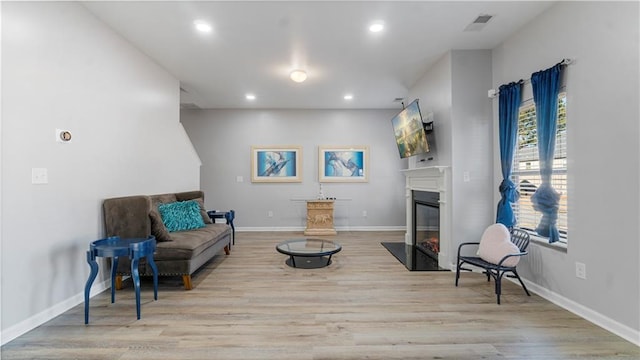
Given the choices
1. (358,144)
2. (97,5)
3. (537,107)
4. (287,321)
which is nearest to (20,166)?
(97,5)

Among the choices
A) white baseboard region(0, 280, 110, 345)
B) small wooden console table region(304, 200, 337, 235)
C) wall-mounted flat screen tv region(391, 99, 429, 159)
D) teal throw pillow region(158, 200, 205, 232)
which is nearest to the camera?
white baseboard region(0, 280, 110, 345)

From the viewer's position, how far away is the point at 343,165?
6.34 m

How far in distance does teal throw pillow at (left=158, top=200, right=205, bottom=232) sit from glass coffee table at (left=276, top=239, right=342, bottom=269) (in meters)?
1.15

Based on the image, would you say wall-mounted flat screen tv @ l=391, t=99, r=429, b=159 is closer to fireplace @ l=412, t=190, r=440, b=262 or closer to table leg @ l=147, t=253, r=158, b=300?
fireplace @ l=412, t=190, r=440, b=262

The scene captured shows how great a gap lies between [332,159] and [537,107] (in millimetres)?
4077

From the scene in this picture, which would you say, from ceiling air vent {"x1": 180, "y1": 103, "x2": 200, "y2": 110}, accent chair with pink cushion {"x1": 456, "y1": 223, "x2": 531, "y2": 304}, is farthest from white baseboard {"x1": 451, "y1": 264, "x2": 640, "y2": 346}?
ceiling air vent {"x1": 180, "y1": 103, "x2": 200, "y2": 110}

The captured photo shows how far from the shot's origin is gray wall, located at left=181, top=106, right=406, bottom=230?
20.7 feet

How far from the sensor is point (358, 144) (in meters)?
6.39

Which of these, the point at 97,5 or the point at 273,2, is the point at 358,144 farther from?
the point at 97,5

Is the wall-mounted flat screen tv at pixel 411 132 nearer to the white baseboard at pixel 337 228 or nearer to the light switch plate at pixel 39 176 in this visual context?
the white baseboard at pixel 337 228

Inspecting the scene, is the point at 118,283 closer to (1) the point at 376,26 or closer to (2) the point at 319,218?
(2) the point at 319,218

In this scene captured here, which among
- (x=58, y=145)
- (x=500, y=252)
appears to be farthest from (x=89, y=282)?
(x=500, y=252)

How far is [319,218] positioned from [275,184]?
1.29 m

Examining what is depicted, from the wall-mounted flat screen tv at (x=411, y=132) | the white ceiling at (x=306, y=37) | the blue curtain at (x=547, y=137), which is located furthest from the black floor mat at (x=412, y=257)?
the white ceiling at (x=306, y=37)
